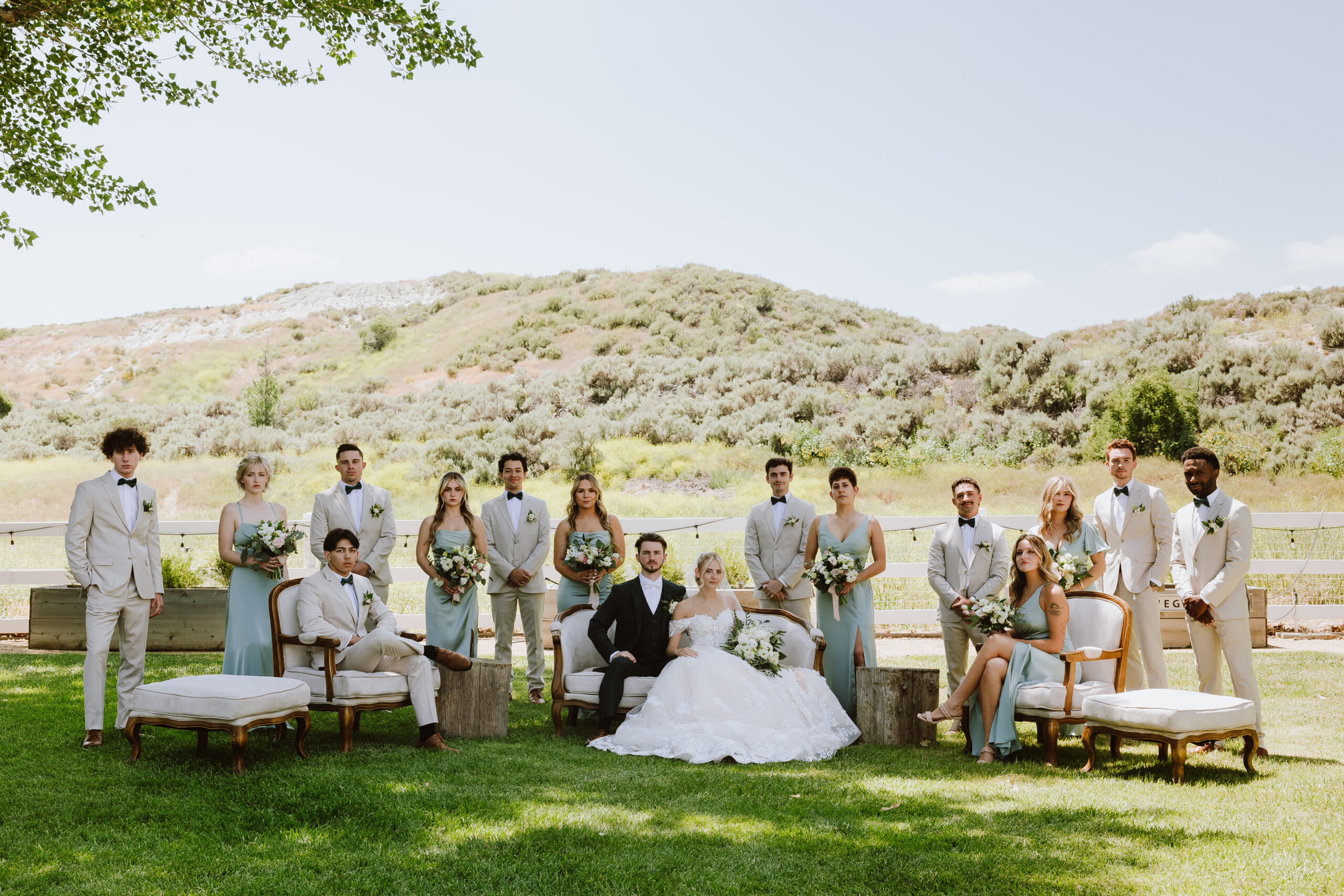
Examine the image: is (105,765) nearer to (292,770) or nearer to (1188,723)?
(292,770)

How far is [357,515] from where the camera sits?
6.80 meters

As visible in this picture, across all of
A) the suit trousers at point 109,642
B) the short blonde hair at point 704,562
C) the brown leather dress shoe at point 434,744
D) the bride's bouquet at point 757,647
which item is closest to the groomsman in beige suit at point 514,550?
the short blonde hair at point 704,562

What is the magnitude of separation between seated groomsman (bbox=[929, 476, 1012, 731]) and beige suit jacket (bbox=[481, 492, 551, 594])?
9.69 ft

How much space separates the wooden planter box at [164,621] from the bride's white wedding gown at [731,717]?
222 inches

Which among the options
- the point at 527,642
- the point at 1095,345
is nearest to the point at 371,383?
the point at 1095,345

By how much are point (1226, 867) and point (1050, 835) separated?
64 centimetres

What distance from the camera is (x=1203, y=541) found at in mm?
5785

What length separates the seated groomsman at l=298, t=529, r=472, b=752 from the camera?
567 centimetres

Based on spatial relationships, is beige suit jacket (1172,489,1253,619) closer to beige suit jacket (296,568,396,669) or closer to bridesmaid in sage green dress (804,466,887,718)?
bridesmaid in sage green dress (804,466,887,718)

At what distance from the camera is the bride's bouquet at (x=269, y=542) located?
6.09 m

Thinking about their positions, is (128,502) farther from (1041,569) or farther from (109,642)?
(1041,569)

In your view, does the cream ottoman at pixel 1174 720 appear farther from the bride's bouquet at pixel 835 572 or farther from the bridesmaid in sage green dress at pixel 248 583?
the bridesmaid in sage green dress at pixel 248 583

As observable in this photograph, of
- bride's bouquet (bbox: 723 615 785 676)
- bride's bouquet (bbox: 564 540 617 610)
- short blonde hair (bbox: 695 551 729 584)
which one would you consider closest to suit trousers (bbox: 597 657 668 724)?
bride's bouquet (bbox: 723 615 785 676)

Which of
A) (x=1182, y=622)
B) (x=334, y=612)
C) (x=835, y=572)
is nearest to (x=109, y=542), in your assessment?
(x=334, y=612)
